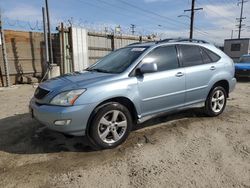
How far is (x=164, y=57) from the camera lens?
14.1ft

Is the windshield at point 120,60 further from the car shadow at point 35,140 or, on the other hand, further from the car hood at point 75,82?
the car shadow at point 35,140

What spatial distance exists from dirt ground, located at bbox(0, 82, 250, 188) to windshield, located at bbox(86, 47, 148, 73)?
1250mm

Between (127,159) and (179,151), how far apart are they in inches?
33.0

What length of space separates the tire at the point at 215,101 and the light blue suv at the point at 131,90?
21 mm

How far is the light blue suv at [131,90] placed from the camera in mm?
3385

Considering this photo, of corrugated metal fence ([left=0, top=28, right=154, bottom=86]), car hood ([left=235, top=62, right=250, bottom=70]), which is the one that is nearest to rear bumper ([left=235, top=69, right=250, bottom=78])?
car hood ([left=235, top=62, right=250, bottom=70])

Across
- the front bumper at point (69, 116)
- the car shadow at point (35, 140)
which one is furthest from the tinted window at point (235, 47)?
the front bumper at point (69, 116)

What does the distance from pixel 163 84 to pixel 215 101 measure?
5.62 ft

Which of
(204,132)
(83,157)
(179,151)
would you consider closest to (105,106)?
Result: (83,157)

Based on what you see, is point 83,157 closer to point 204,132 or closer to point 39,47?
point 204,132

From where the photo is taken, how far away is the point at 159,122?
4.87 meters

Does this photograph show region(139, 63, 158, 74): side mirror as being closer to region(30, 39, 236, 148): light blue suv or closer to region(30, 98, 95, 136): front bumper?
region(30, 39, 236, 148): light blue suv

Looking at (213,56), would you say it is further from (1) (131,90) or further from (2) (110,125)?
(2) (110,125)

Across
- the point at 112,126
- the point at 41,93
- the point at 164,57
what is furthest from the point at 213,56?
the point at 41,93
